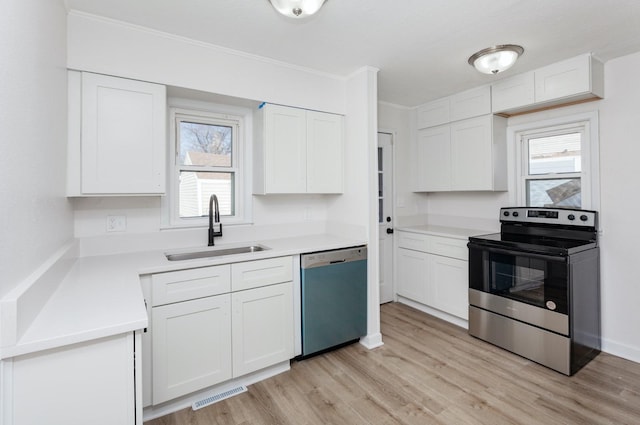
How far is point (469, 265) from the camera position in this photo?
2951 mm

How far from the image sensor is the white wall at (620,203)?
2508 millimetres

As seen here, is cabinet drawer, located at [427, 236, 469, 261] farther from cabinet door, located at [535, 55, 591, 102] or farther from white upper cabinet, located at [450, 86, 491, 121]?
cabinet door, located at [535, 55, 591, 102]

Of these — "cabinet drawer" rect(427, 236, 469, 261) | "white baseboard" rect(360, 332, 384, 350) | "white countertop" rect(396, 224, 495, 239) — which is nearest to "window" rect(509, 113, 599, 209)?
"white countertop" rect(396, 224, 495, 239)

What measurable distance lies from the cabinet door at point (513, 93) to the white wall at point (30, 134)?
341cm

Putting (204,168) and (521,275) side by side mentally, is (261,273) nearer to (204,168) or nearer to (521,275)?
(204,168)

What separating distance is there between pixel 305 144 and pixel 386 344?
1.93 meters

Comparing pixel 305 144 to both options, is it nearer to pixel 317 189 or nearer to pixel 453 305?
pixel 317 189

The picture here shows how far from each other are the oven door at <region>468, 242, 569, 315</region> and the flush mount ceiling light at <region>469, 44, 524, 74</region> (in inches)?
57.8

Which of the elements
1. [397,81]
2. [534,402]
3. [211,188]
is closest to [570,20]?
[397,81]

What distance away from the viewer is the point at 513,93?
2.96 m

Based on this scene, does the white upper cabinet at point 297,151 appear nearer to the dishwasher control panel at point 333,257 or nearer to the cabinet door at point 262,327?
the dishwasher control panel at point 333,257

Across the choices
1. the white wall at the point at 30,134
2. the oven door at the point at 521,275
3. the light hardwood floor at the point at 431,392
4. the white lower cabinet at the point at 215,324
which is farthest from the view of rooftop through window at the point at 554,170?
the white wall at the point at 30,134

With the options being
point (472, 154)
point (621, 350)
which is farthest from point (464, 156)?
point (621, 350)

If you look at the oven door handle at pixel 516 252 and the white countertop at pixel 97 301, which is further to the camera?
the oven door handle at pixel 516 252
